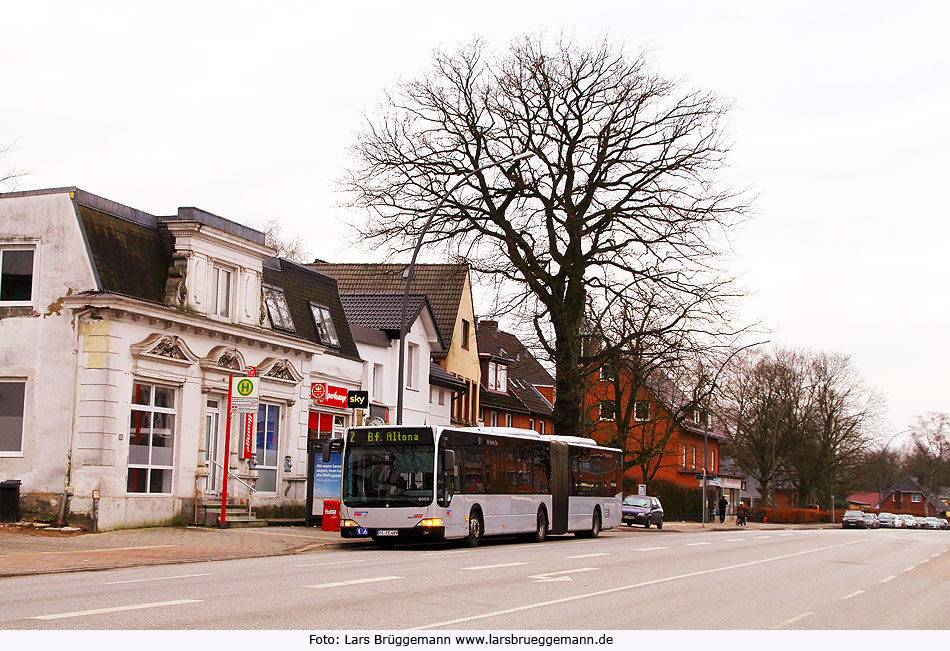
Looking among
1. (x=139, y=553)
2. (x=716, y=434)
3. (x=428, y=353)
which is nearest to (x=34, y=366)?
(x=139, y=553)

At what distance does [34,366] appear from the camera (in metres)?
26.3

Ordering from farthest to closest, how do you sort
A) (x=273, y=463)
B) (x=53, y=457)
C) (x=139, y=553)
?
(x=273, y=463) < (x=53, y=457) < (x=139, y=553)

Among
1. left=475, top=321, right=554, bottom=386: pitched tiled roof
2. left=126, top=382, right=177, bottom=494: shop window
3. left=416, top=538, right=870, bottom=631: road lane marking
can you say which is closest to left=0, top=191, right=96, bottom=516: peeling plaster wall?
left=126, top=382, right=177, bottom=494: shop window

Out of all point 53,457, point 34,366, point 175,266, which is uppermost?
point 175,266

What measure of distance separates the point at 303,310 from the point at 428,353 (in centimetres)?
1151

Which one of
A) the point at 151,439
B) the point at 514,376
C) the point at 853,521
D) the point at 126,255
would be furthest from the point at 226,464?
the point at 853,521

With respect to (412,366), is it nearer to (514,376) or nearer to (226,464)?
(226,464)

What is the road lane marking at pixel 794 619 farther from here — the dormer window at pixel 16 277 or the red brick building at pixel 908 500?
the red brick building at pixel 908 500

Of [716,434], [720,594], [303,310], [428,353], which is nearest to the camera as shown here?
[720,594]

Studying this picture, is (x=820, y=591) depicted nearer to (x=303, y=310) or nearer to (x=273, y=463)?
(x=273, y=463)

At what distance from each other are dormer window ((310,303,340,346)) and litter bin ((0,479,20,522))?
40.4 ft

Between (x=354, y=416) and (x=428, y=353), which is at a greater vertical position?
(x=428, y=353)

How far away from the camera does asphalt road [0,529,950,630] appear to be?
11.6m

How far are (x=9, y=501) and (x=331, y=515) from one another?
814 cm
